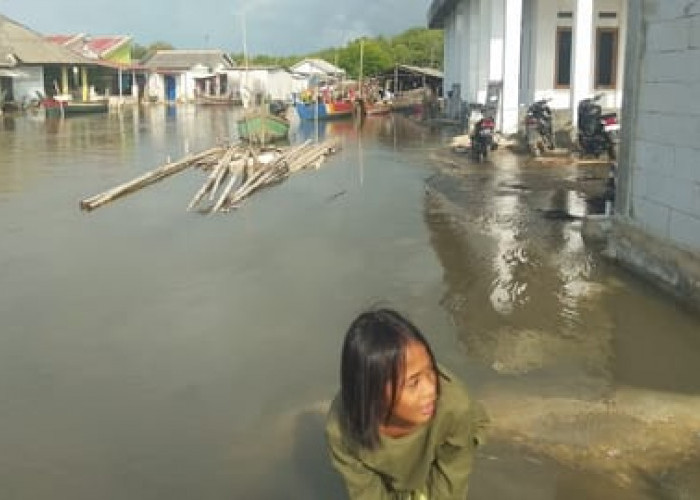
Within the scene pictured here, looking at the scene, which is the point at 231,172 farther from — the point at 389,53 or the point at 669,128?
the point at 389,53

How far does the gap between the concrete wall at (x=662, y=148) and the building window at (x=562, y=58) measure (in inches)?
512

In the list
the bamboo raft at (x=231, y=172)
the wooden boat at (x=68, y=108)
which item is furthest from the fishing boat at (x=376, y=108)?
the bamboo raft at (x=231, y=172)

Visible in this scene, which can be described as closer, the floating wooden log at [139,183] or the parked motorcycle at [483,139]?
the floating wooden log at [139,183]

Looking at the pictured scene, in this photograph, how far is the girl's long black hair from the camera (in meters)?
2.30

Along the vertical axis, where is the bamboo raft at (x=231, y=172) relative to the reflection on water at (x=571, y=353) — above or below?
above

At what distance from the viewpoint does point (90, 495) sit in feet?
13.7

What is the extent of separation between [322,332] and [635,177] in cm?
347

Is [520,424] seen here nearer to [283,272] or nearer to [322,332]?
[322,332]

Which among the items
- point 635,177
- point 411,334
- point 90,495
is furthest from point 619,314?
point 411,334

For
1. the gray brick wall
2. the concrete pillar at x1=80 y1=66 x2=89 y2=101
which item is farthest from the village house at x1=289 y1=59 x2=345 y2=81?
the gray brick wall

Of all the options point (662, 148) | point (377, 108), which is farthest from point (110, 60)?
point (662, 148)

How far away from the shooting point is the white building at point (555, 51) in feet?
56.0

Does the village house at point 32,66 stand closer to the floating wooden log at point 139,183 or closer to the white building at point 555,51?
the floating wooden log at point 139,183

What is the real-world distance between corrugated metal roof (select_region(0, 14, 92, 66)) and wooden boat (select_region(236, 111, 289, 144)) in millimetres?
27292
